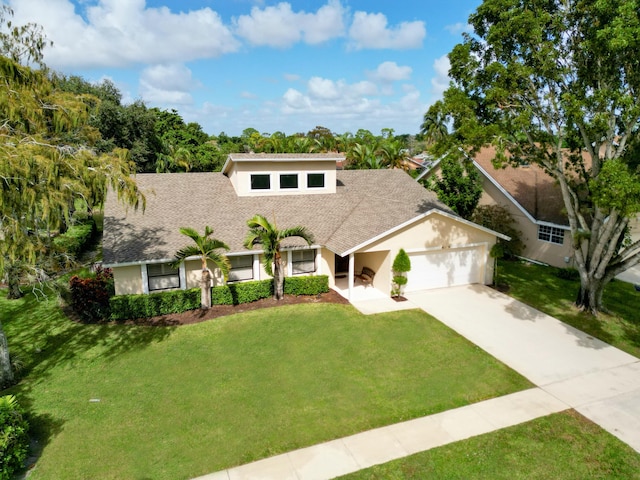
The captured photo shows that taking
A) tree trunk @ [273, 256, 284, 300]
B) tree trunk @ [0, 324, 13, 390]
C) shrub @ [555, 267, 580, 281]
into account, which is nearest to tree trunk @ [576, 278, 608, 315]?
shrub @ [555, 267, 580, 281]

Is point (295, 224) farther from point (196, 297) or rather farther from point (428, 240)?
point (428, 240)

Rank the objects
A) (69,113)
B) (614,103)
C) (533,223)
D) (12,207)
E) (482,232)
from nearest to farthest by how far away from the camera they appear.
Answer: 1. (12,207)
2. (69,113)
3. (614,103)
4. (482,232)
5. (533,223)

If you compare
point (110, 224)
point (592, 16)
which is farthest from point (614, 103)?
point (110, 224)

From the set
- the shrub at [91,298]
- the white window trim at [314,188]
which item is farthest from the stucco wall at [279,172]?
the shrub at [91,298]

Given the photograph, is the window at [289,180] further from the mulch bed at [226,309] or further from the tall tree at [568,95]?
the tall tree at [568,95]

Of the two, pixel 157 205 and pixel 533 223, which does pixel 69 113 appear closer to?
pixel 157 205

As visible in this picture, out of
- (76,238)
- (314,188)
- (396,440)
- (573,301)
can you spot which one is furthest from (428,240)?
(76,238)
